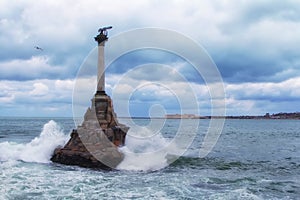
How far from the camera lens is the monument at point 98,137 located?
2261 cm

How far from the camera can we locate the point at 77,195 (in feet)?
48.1

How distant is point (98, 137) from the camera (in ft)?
80.5

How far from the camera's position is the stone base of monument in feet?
73.9

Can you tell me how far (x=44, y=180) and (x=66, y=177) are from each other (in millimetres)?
1237

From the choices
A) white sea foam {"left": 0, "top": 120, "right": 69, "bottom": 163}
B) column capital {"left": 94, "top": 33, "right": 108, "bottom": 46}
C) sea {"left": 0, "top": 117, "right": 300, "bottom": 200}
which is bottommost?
sea {"left": 0, "top": 117, "right": 300, "bottom": 200}

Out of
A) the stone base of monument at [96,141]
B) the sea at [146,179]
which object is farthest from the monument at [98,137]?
the sea at [146,179]

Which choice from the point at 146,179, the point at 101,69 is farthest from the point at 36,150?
the point at 146,179

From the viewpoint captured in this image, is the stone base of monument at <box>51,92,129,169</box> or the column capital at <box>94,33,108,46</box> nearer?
the stone base of monument at <box>51,92,129,169</box>

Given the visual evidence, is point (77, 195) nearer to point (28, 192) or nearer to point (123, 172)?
point (28, 192)

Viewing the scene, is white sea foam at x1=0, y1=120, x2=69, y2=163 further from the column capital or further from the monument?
the column capital

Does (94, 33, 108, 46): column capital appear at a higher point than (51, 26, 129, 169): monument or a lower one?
higher

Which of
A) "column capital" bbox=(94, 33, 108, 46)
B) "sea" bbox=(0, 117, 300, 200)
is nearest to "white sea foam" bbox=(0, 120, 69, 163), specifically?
"sea" bbox=(0, 117, 300, 200)

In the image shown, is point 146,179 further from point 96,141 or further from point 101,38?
point 101,38

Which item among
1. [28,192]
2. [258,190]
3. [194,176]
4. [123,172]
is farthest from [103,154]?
[258,190]
